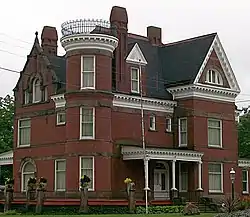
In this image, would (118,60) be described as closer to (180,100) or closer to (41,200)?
(180,100)

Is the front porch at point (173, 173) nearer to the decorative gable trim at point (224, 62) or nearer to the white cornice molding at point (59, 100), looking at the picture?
Answer: the white cornice molding at point (59, 100)

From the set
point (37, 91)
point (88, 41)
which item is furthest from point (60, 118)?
point (88, 41)

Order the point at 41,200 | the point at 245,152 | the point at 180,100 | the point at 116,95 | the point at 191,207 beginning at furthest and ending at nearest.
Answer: the point at 245,152 → the point at 180,100 → the point at 116,95 → the point at 41,200 → the point at 191,207

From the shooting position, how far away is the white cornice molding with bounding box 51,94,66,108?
48.5m

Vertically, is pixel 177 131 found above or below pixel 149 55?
below

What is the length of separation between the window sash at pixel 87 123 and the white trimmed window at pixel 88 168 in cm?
159

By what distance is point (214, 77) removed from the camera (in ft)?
172

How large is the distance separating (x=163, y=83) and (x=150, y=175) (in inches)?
297

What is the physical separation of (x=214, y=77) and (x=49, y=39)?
1370 cm

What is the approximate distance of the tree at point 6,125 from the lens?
71194mm

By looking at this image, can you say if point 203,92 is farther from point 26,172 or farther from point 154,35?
point 26,172

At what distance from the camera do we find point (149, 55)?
176 feet

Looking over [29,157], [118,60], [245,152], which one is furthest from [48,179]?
[245,152]

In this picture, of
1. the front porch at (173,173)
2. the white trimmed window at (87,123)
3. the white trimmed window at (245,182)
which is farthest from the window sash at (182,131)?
the white trimmed window at (87,123)
